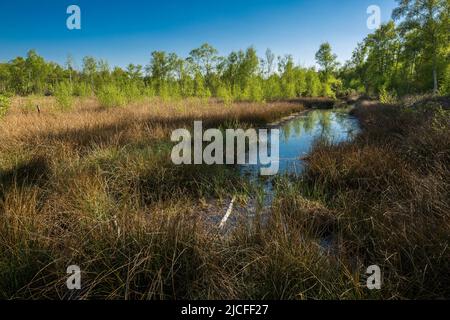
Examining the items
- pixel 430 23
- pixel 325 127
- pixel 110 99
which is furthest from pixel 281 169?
pixel 430 23

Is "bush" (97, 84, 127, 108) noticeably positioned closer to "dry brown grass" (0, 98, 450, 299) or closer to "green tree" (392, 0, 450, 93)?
"dry brown grass" (0, 98, 450, 299)

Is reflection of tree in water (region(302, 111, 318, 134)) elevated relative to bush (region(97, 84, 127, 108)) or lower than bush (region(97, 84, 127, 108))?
lower

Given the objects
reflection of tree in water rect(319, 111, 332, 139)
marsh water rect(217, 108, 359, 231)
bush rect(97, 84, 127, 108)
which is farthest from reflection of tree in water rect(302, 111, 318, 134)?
bush rect(97, 84, 127, 108)

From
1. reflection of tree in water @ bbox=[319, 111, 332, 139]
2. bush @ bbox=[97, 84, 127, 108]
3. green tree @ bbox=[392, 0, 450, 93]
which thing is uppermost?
green tree @ bbox=[392, 0, 450, 93]

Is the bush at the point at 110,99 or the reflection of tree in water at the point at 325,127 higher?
the bush at the point at 110,99

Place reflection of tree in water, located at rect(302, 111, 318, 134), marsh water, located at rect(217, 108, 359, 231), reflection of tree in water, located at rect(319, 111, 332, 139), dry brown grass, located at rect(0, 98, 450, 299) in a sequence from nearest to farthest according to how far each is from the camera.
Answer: dry brown grass, located at rect(0, 98, 450, 299), marsh water, located at rect(217, 108, 359, 231), reflection of tree in water, located at rect(319, 111, 332, 139), reflection of tree in water, located at rect(302, 111, 318, 134)

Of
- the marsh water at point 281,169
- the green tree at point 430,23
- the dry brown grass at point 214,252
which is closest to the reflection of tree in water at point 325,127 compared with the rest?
the marsh water at point 281,169

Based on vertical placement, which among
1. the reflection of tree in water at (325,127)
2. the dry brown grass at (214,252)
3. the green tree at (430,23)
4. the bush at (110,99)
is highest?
the green tree at (430,23)

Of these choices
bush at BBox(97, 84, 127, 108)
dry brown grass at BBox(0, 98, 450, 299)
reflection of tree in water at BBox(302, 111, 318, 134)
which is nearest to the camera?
dry brown grass at BBox(0, 98, 450, 299)

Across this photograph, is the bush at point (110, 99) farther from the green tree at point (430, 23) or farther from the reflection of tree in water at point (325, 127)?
the green tree at point (430, 23)

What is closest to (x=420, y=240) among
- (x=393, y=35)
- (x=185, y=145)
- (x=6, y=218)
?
(x=6, y=218)

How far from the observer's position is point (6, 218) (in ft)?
7.48

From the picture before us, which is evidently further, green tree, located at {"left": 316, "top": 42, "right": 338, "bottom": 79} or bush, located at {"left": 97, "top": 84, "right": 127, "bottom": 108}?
green tree, located at {"left": 316, "top": 42, "right": 338, "bottom": 79}
